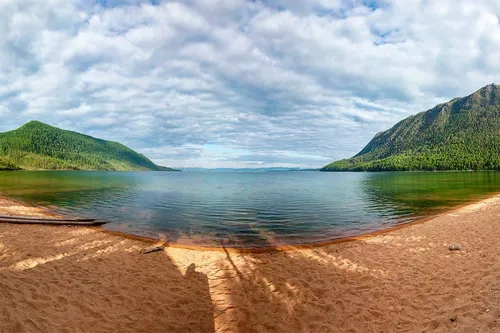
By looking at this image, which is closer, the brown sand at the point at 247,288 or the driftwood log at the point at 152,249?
the brown sand at the point at 247,288

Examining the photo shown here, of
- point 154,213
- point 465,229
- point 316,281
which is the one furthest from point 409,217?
point 154,213

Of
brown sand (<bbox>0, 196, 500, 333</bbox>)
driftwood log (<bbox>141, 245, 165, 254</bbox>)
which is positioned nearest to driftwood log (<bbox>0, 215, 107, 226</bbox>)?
brown sand (<bbox>0, 196, 500, 333</bbox>)

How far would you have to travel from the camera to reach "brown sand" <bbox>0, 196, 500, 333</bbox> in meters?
7.53

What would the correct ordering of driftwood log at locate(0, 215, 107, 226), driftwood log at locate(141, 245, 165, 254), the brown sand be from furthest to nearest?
driftwood log at locate(0, 215, 107, 226) < driftwood log at locate(141, 245, 165, 254) < the brown sand

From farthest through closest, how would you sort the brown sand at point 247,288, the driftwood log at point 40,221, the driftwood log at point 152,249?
the driftwood log at point 40,221 → the driftwood log at point 152,249 → the brown sand at point 247,288

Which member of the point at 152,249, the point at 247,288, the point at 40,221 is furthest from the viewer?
the point at 40,221

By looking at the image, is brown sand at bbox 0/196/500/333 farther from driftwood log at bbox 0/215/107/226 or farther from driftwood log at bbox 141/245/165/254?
driftwood log at bbox 0/215/107/226

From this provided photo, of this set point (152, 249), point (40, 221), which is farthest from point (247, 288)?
point (40, 221)

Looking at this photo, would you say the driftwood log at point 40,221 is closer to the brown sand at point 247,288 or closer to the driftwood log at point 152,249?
the brown sand at point 247,288

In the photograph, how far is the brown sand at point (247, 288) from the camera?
753 centimetres

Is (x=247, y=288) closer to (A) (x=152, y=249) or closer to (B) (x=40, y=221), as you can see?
(A) (x=152, y=249)

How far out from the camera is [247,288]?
34.4ft

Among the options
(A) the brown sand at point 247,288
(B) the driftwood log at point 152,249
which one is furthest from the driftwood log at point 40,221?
(B) the driftwood log at point 152,249

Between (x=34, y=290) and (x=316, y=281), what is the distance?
10091 millimetres
